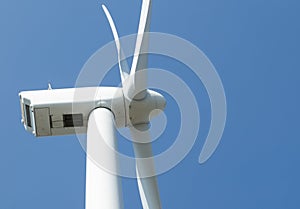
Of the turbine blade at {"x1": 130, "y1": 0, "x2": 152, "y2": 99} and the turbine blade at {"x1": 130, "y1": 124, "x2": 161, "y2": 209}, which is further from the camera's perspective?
the turbine blade at {"x1": 130, "y1": 124, "x2": 161, "y2": 209}

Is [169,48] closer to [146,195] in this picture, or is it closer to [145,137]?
[145,137]

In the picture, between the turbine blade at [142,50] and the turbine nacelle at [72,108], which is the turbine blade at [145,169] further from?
the turbine blade at [142,50]

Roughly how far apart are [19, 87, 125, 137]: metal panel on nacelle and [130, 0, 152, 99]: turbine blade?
78cm

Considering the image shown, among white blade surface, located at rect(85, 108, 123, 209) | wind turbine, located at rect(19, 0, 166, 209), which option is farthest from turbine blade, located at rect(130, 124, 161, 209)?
white blade surface, located at rect(85, 108, 123, 209)

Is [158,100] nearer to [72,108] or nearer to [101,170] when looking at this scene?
[72,108]

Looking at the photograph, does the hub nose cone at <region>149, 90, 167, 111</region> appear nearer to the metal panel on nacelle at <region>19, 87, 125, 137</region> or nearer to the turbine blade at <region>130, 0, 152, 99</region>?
the turbine blade at <region>130, 0, 152, 99</region>

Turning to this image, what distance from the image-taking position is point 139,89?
1343 centimetres

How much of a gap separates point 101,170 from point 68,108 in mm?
3434

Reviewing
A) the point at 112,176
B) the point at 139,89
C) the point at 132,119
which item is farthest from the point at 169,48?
the point at 112,176

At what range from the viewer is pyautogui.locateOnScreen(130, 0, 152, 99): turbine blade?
12539 millimetres

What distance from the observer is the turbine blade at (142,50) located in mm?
12539

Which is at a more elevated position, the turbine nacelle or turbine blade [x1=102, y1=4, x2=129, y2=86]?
turbine blade [x1=102, y1=4, x2=129, y2=86]

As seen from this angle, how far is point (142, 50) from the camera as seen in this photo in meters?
12.7

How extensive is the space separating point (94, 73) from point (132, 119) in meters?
1.70
